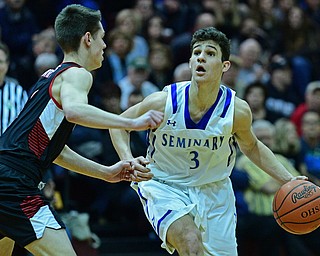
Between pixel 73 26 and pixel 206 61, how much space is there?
1.24 meters

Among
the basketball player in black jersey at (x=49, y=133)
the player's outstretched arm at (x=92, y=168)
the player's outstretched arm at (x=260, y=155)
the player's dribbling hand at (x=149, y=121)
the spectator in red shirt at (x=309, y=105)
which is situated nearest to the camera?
the player's dribbling hand at (x=149, y=121)

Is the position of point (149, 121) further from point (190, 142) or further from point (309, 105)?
point (309, 105)

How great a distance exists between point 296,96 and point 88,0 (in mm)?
3553

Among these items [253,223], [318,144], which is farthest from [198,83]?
[318,144]

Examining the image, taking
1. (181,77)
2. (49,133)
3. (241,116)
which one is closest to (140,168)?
(49,133)

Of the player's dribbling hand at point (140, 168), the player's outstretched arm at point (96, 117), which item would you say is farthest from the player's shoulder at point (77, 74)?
the player's dribbling hand at point (140, 168)

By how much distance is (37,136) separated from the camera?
504 cm

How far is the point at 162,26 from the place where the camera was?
38.2ft

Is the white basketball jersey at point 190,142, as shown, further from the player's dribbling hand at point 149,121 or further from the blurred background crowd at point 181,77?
the blurred background crowd at point 181,77

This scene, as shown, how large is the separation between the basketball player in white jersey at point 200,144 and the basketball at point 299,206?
435 millimetres

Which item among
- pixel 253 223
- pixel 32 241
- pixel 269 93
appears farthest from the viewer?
pixel 269 93

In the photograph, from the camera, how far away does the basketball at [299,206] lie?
5.99 m

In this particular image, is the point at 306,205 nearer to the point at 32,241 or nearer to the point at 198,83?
the point at 198,83

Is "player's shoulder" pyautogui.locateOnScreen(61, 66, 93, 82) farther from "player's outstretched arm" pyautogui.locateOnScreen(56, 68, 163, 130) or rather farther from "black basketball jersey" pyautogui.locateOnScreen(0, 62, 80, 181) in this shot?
"player's outstretched arm" pyautogui.locateOnScreen(56, 68, 163, 130)
